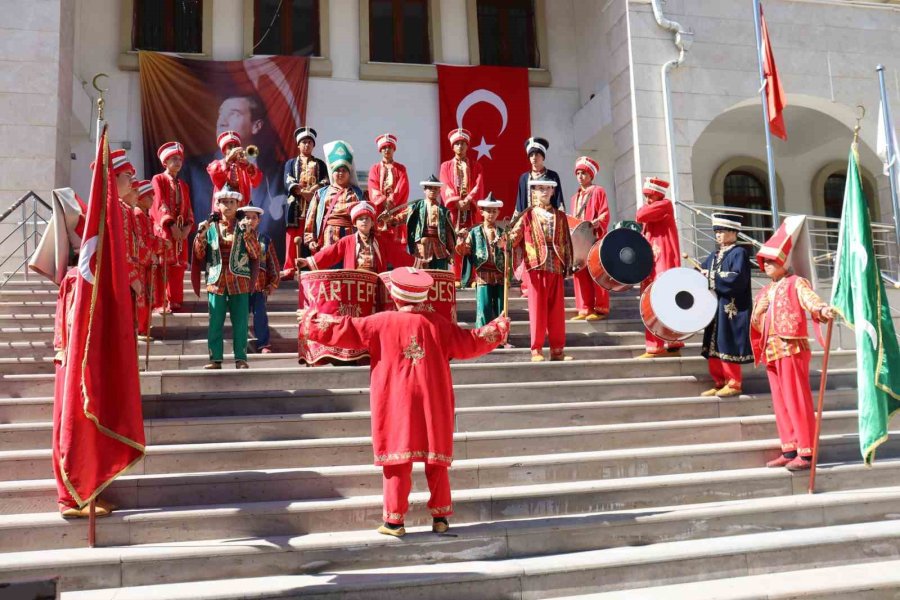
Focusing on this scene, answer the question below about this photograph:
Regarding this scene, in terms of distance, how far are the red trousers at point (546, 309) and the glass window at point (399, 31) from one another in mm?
8053

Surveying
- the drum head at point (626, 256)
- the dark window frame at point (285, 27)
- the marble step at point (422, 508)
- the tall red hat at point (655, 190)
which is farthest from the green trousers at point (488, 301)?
the dark window frame at point (285, 27)

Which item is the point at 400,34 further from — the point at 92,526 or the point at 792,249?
the point at 92,526

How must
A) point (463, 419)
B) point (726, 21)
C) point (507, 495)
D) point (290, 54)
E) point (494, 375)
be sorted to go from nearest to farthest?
point (507, 495) → point (463, 419) → point (494, 375) → point (726, 21) → point (290, 54)

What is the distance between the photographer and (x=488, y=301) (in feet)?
29.1

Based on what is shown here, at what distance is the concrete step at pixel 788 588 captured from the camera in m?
4.98

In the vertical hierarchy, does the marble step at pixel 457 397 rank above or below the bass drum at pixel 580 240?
below

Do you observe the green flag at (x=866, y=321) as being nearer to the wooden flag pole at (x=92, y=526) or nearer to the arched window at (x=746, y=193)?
the wooden flag pole at (x=92, y=526)

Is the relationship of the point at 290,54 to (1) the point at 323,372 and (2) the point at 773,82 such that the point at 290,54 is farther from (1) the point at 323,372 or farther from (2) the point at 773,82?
(1) the point at 323,372

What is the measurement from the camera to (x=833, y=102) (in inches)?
549

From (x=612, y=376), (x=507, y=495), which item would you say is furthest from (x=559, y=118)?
(x=507, y=495)

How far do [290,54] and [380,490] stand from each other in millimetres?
10608

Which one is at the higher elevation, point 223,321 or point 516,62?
point 516,62

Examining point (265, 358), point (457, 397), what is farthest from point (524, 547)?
point (265, 358)

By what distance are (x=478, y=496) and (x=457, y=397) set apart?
61.4 inches
